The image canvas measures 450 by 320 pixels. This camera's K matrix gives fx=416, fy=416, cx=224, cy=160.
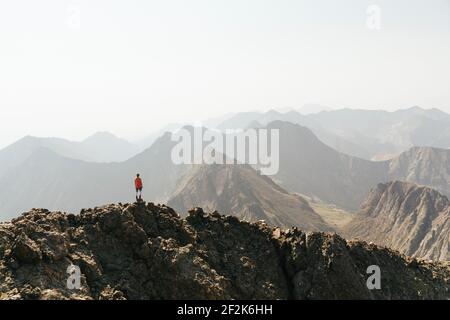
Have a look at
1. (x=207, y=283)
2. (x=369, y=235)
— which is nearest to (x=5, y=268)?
(x=207, y=283)

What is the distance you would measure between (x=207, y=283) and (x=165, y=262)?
257 centimetres

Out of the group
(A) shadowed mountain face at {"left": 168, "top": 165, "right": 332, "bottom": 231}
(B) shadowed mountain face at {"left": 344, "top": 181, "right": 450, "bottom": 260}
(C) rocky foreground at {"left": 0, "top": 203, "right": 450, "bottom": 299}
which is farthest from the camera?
(A) shadowed mountain face at {"left": 168, "top": 165, "right": 332, "bottom": 231}

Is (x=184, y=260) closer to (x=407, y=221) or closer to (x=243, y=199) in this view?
(x=243, y=199)

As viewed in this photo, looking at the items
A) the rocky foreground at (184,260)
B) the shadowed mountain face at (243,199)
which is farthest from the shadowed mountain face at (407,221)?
the rocky foreground at (184,260)

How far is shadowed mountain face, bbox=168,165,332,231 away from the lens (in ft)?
484

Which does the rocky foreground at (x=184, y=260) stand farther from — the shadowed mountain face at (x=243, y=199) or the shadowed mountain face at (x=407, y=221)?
the shadowed mountain face at (x=243, y=199)

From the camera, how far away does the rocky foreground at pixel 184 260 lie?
19.2 metres

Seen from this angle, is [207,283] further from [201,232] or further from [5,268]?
[5,268]

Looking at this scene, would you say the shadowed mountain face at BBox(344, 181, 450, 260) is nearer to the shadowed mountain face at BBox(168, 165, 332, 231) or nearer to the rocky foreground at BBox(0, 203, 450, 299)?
the shadowed mountain face at BBox(168, 165, 332, 231)

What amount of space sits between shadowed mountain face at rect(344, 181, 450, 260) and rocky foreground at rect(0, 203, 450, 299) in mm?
98717

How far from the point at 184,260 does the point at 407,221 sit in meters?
136

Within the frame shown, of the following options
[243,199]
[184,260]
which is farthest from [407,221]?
[184,260]

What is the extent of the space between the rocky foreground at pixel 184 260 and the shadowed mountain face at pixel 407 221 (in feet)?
324

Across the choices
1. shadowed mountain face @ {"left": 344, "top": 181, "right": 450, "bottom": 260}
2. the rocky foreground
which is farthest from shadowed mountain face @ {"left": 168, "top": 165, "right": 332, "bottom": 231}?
the rocky foreground
